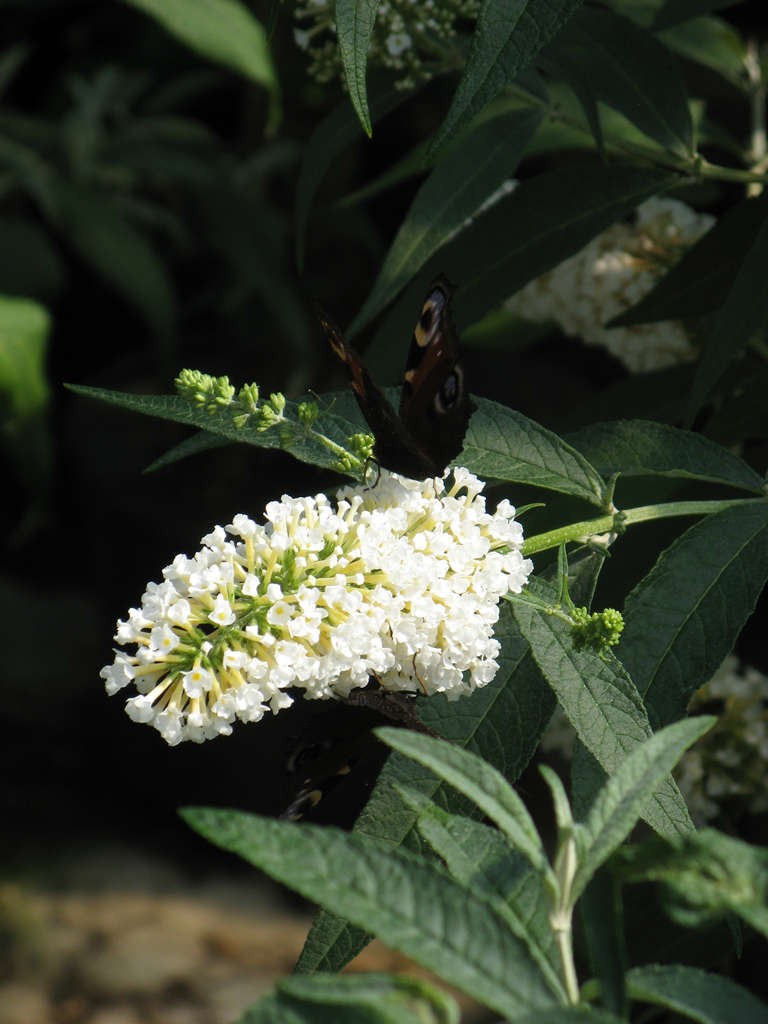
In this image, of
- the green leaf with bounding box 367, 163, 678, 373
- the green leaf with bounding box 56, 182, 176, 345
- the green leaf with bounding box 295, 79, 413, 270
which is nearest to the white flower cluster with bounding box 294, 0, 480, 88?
the green leaf with bounding box 295, 79, 413, 270

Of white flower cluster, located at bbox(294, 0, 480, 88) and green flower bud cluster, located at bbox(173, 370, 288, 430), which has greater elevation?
white flower cluster, located at bbox(294, 0, 480, 88)

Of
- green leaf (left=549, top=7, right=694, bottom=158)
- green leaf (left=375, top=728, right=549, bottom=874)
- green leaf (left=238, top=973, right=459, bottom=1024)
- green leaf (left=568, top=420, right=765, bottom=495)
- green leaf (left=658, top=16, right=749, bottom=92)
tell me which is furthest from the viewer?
green leaf (left=658, top=16, right=749, bottom=92)

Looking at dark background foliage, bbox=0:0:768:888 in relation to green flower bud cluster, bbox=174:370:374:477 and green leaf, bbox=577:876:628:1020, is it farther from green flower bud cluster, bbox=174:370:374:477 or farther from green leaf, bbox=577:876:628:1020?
green leaf, bbox=577:876:628:1020

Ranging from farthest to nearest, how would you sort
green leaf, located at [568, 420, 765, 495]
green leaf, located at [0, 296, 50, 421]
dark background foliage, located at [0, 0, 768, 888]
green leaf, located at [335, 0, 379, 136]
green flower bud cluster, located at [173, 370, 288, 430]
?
1. dark background foliage, located at [0, 0, 768, 888]
2. green leaf, located at [0, 296, 50, 421]
3. green leaf, located at [568, 420, 765, 495]
4. green flower bud cluster, located at [173, 370, 288, 430]
5. green leaf, located at [335, 0, 379, 136]

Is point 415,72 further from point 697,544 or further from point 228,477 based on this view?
point 228,477

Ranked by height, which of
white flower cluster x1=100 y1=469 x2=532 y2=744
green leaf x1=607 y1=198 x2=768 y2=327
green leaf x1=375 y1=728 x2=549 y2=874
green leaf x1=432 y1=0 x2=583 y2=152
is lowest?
white flower cluster x1=100 y1=469 x2=532 y2=744

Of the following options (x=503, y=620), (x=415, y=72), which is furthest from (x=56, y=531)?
(x=503, y=620)

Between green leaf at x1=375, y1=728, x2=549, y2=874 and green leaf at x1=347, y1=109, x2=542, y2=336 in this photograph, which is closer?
green leaf at x1=375, y1=728, x2=549, y2=874
